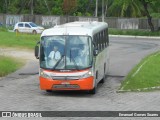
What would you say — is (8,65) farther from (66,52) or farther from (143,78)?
(66,52)

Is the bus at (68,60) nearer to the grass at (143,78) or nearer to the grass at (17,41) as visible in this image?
the grass at (143,78)

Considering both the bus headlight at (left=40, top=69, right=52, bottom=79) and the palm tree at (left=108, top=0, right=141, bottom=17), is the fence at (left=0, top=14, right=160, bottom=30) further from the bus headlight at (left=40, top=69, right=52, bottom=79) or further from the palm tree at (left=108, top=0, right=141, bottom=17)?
the bus headlight at (left=40, top=69, right=52, bottom=79)

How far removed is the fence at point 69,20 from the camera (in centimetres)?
7019

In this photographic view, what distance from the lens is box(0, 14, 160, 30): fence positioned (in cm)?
7019

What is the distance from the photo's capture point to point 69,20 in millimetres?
75000

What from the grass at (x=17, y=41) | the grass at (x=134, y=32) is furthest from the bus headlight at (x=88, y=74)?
the grass at (x=134, y=32)

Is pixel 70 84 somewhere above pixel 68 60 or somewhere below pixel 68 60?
below

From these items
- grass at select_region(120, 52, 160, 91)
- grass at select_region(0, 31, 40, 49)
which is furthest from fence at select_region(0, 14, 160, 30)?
grass at select_region(120, 52, 160, 91)

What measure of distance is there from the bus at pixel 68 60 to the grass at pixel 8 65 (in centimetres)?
668

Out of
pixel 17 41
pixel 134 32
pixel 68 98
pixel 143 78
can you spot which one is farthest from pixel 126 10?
pixel 68 98

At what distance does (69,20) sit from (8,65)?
46.9 metres

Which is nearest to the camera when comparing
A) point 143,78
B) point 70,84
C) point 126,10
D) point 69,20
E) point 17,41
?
point 70,84

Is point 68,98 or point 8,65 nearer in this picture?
point 68,98

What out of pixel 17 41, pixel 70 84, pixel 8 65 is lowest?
pixel 17 41
